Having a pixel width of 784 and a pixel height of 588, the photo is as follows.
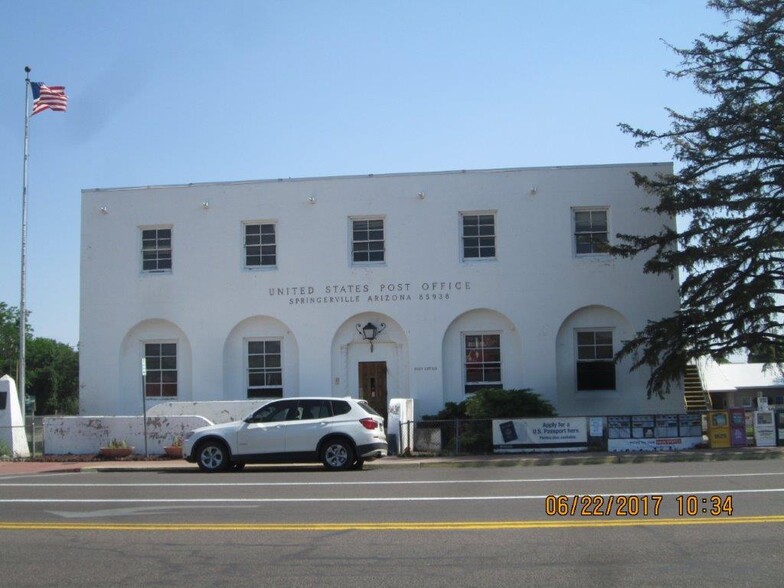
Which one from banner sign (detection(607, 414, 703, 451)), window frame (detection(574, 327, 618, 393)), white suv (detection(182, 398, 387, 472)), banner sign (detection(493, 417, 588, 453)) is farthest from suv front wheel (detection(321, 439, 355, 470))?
window frame (detection(574, 327, 618, 393))

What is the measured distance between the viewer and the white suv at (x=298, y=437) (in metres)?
18.5

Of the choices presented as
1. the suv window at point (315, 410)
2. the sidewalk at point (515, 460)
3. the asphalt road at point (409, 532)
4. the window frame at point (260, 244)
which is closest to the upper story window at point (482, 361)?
the sidewalk at point (515, 460)

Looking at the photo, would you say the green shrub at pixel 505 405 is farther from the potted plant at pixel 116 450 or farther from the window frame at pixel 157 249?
the window frame at pixel 157 249

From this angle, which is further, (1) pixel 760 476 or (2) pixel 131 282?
(2) pixel 131 282

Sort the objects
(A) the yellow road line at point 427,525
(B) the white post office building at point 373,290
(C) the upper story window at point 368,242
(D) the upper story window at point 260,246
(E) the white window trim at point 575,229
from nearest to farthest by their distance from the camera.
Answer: (A) the yellow road line at point 427,525, (B) the white post office building at point 373,290, (E) the white window trim at point 575,229, (C) the upper story window at point 368,242, (D) the upper story window at point 260,246

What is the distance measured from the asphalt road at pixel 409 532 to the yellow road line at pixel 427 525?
1.1 inches

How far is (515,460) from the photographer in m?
19.8

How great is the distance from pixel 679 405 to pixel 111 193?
18044 millimetres

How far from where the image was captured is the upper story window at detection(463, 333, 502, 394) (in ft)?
84.8

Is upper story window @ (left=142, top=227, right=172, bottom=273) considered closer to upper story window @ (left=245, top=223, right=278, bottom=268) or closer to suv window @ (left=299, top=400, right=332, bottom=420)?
upper story window @ (left=245, top=223, right=278, bottom=268)

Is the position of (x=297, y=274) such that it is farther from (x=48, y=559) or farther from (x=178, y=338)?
(x=48, y=559)

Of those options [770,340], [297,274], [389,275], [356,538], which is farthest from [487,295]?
[356,538]

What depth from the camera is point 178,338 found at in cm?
2697

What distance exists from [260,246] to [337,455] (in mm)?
9984
